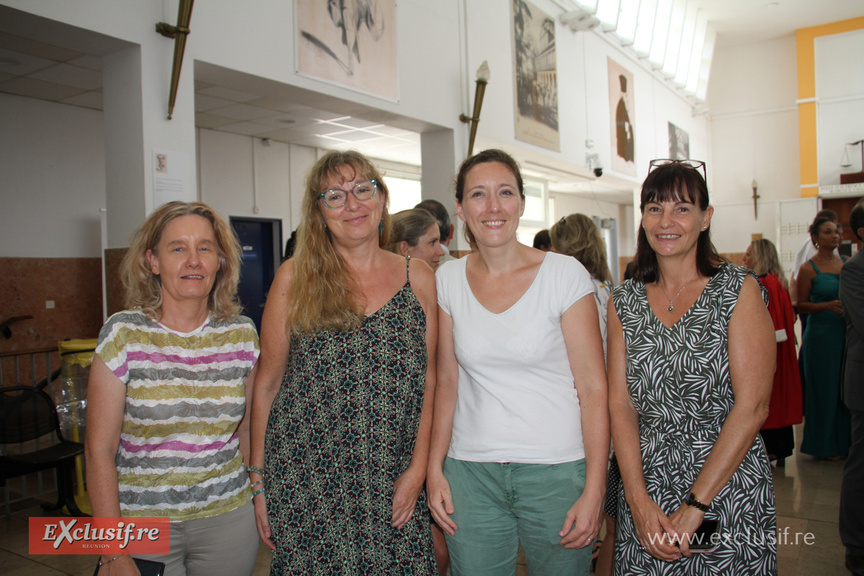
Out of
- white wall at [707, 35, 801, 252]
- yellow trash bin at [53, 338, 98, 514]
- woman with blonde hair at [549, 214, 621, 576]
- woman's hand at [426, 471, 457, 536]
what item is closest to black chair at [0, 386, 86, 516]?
yellow trash bin at [53, 338, 98, 514]

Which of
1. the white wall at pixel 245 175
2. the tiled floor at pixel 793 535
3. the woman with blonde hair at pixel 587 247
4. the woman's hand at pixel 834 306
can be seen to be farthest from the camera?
the white wall at pixel 245 175

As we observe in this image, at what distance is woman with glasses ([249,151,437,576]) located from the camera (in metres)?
1.63

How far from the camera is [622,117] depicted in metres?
11.6

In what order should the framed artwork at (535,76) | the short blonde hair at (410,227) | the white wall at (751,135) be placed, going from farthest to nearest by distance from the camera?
the white wall at (751,135)
the framed artwork at (535,76)
the short blonde hair at (410,227)

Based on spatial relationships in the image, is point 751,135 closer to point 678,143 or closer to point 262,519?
point 678,143

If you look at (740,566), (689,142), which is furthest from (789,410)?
(689,142)

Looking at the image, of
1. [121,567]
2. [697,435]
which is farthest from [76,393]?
[697,435]

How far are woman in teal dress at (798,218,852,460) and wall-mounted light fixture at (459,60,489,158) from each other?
3427mm

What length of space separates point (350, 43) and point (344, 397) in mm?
4430

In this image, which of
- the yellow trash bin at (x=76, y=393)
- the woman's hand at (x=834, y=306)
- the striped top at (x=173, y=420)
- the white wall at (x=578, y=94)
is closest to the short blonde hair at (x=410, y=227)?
the striped top at (x=173, y=420)

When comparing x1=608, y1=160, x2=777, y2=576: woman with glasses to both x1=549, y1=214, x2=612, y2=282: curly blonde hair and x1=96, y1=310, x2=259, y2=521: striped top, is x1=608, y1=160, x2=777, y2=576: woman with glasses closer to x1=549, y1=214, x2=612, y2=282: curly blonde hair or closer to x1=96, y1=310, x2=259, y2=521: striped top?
x1=96, y1=310, x2=259, y2=521: striped top

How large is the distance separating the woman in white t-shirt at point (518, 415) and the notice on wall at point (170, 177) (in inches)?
109

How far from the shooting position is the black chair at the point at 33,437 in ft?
12.5

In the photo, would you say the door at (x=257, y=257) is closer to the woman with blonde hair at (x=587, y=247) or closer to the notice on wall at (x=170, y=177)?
the notice on wall at (x=170, y=177)
